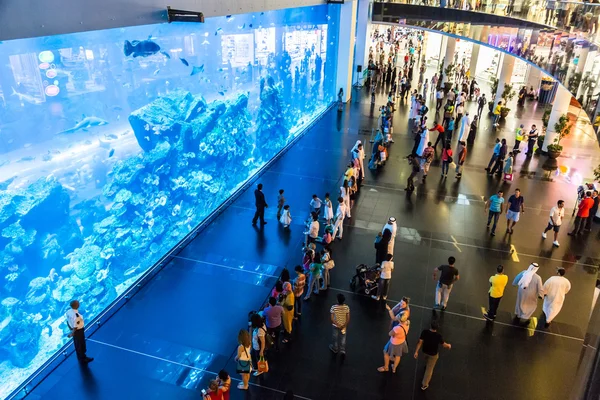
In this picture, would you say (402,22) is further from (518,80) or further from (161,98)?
(161,98)

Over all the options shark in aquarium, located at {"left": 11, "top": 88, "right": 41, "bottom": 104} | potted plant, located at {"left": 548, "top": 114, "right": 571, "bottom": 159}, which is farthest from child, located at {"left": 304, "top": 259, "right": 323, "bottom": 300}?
potted plant, located at {"left": 548, "top": 114, "right": 571, "bottom": 159}

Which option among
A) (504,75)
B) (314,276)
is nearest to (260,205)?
(314,276)

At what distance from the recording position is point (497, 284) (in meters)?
7.54

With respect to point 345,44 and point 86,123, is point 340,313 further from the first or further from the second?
point 345,44

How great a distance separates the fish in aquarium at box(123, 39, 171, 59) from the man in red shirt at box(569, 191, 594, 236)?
10.3 m

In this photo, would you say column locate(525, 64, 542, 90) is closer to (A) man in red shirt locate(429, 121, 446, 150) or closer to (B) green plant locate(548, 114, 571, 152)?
(B) green plant locate(548, 114, 571, 152)

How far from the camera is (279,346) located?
23.6 feet

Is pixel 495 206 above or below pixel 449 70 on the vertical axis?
below

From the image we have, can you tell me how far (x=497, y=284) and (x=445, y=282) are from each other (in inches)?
33.2

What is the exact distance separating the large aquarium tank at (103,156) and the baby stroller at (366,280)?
4217 mm

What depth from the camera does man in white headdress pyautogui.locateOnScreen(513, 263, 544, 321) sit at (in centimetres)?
761

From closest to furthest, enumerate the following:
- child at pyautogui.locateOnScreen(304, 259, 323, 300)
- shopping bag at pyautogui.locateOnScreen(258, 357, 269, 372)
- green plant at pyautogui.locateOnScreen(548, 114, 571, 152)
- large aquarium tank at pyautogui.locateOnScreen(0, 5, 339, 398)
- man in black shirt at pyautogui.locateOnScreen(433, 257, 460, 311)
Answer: large aquarium tank at pyautogui.locateOnScreen(0, 5, 339, 398)
shopping bag at pyautogui.locateOnScreen(258, 357, 269, 372)
man in black shirt at pyautogui.locateOnScreen(433, 257, 460, 311)
child at pyautogui.locateOnScreen(304, 259, 323, 300)
green plant at pyautogui.locateOnScreen(548, 114, 571, 152)

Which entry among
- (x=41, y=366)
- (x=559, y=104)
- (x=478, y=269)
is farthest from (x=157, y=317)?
(x=559, y=104)

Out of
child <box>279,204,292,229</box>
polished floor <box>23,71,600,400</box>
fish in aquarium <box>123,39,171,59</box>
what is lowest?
polished floor <box>23,71,600,400</box>
